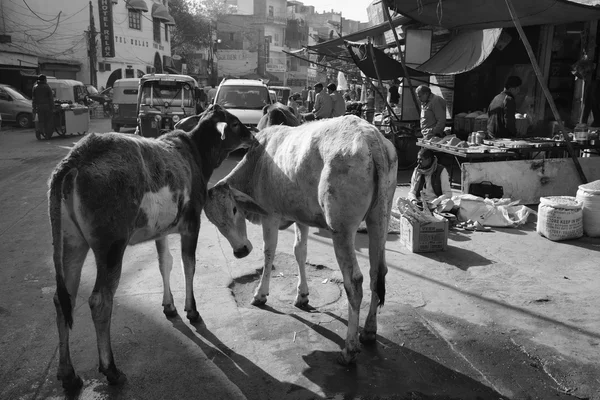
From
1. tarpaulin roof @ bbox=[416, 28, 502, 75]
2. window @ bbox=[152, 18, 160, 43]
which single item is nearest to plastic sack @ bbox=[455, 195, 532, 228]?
tarpaulin roof @ bbox=[416, 28, 502, 75]

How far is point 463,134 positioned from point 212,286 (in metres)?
8.57

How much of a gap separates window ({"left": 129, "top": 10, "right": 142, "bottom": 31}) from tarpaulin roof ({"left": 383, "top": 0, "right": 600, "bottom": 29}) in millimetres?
30759

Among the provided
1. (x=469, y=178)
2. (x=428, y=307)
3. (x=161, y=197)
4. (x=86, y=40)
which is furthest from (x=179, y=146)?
(x=86, y=40)

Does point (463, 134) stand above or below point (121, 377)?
above

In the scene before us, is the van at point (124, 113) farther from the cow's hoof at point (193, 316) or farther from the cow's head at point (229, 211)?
the cow's hoof at point (193, 316)

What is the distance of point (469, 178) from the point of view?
7930 mm

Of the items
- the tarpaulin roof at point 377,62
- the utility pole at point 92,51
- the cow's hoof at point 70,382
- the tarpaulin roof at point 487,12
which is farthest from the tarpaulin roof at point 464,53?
the utility pole at point 92,51

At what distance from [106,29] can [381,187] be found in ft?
109

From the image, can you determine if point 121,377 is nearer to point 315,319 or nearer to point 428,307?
point 315,319

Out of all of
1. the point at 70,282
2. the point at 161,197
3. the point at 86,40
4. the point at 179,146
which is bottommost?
the point at 70,282

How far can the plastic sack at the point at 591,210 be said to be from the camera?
6488 mm

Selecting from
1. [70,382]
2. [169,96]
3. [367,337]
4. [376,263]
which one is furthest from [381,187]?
[169,96]

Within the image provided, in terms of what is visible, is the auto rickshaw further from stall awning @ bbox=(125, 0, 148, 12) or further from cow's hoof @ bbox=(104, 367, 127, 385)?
stall awning @ bbox=(125, 0, 148, 12)

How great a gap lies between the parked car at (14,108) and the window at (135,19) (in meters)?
16.8
